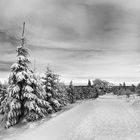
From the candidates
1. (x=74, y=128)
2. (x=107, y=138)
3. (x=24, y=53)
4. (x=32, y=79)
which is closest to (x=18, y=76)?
(x=32, y=79)

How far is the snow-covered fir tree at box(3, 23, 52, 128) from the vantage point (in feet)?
49.6

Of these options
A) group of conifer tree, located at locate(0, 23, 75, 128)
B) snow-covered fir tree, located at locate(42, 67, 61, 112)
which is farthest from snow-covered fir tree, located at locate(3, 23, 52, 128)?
snow-covered fir tree, located at locate(42, 67, 61, 112)

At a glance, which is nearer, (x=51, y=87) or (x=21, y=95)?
(x=21, y=95)

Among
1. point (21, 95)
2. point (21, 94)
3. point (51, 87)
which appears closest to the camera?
point (21, 95)

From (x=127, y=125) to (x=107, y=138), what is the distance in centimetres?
300

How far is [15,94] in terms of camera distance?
51.0 ft

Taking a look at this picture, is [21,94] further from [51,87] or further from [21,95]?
[51,87]

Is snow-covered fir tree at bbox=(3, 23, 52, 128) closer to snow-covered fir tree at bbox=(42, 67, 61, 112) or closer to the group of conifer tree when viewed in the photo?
the group of conifer tree

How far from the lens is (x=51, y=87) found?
24156mm

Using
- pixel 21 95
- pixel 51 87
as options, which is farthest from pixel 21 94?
pixel 51 87

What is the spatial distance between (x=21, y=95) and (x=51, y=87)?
341 inches

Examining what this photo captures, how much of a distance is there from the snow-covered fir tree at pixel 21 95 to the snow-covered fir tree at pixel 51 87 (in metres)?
6.72

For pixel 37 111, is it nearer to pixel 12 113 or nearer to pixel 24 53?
pixel 12 113

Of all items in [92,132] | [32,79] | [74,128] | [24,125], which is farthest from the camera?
[32,79]
